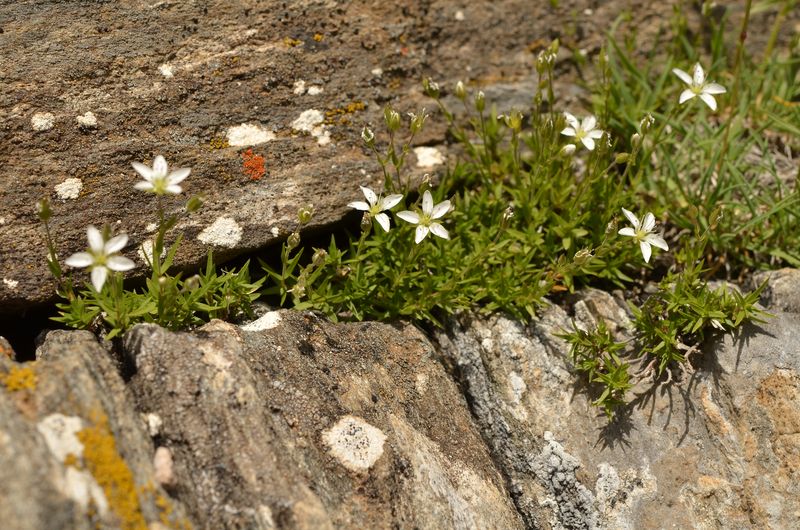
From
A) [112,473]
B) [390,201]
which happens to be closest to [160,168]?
[390,201]

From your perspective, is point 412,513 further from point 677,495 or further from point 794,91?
point 794,91

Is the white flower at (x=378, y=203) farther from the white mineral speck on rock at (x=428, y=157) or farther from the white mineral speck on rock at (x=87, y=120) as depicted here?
the white mineral speck on rock at (x=87, y=120)

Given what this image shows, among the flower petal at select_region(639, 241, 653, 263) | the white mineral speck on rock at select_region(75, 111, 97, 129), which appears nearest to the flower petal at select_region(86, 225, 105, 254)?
the white mineral speck on rock at select_region(75, 111, 97, 129)

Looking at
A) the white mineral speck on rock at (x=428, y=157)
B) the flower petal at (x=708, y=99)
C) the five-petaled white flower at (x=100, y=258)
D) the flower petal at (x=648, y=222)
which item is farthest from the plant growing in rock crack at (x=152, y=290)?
the flower petal at (x=708, y=99)

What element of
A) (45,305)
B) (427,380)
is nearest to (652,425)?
(427,380)

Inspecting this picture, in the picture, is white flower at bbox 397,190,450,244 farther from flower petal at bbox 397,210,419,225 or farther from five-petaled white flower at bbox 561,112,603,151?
five-petaled white flower at bbox 561,112,603,151

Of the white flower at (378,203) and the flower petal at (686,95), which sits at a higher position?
the flower petal at (686,95)

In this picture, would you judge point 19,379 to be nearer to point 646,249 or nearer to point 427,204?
point 427,204
